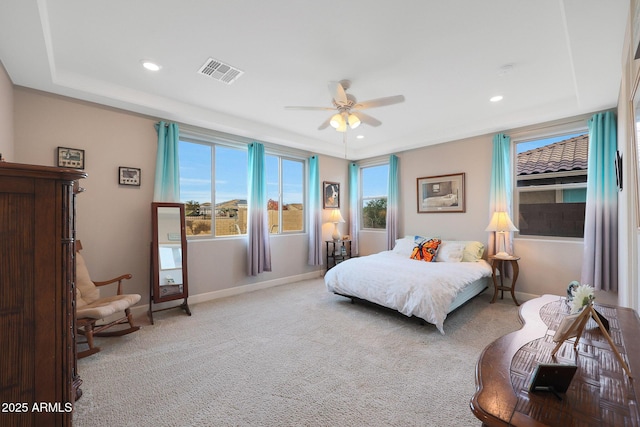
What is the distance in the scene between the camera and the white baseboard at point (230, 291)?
346cm

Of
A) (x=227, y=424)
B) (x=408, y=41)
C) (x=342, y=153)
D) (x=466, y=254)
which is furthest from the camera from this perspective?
(x=342, y=153)

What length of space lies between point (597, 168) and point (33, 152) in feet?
20.9

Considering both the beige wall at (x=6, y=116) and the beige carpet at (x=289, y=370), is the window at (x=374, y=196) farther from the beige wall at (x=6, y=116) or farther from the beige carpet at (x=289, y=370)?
the beige wall at (x=6, y=116)

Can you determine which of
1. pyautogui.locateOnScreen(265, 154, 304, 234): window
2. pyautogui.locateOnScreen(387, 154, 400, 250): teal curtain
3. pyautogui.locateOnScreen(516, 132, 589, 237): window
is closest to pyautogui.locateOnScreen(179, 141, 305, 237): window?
pyautogui.locateOnScreen(265, 154, 304, 234): window

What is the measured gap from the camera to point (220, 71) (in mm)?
2676

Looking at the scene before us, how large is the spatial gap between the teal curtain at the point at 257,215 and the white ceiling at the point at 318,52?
891 millimetres

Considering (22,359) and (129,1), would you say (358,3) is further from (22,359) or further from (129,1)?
(22,359)

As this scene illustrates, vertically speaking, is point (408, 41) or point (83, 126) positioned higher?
point (408, 41)

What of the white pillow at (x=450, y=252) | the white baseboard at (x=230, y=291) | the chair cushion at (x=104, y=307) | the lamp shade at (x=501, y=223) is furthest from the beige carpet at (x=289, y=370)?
the lamp shade at (x=501, y=223)

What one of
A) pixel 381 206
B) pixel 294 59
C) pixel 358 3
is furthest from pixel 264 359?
pixel 381 206

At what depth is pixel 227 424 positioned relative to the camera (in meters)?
1.64

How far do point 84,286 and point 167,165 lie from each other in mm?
1642

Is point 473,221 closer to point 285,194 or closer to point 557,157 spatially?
point 557,157

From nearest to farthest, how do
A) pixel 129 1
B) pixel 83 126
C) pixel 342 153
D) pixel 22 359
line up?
pixel 22 359, pixel 129 1, pixel 83 126, pixel 342 153
